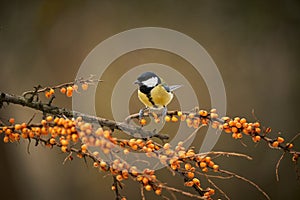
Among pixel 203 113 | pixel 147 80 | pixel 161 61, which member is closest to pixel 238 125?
pixel 203 113

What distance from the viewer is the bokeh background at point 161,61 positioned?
4.61 feet

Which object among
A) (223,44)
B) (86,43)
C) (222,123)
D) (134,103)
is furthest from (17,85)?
(222,123)

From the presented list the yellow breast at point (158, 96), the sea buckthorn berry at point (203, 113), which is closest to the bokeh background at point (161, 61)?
the yellow breast at point (158, 96)

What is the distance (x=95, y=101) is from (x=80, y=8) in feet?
1.17

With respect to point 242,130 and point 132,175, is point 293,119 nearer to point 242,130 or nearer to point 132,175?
point 242,130

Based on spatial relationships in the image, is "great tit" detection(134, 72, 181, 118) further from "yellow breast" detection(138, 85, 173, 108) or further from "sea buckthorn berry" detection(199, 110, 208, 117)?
"sea buckthorn berry" detection(199, 110, 208, 117)

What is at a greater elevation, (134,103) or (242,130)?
(134,103)

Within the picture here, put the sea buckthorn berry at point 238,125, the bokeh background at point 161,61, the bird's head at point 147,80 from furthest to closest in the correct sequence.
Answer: the bokeh background at point 161,61, the bird's head at point 147,80, the sea buckthorn berry at point 238,125

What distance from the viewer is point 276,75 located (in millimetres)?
1414

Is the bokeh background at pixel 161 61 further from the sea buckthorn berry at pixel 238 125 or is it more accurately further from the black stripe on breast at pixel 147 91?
the sea buckthorn berry at pixel 238 125

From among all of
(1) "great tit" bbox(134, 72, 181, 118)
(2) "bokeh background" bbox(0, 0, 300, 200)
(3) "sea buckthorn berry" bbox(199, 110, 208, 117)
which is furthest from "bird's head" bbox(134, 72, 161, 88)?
(2) "bokeh background" bbox(0, 0, 300, 200)

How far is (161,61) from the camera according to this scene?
1.41 metres

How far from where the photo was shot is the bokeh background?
140 cm

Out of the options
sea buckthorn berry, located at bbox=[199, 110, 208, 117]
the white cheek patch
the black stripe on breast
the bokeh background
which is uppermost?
the bokeh background
